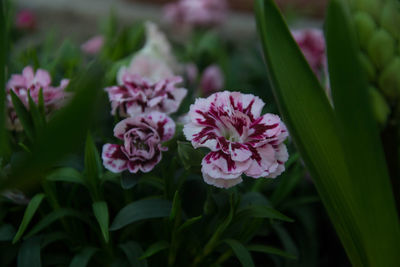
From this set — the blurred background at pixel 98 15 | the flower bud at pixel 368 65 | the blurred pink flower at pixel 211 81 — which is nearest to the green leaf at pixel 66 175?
the flower bud at pixel 368 65

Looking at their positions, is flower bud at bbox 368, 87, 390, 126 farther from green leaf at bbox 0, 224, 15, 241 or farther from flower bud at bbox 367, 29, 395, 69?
green leaf at bbox 0, 224, 15, 241

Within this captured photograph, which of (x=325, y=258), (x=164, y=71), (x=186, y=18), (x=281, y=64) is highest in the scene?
(x=281, y=64)

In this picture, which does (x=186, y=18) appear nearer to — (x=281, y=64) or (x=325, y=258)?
(x=325, y=258)

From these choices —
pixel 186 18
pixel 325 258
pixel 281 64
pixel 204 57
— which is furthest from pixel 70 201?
pixel 186 18

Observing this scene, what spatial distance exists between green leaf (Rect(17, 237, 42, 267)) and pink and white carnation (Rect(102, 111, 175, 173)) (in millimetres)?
149

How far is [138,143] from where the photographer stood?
0.60 metres

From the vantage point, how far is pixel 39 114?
0.62 m

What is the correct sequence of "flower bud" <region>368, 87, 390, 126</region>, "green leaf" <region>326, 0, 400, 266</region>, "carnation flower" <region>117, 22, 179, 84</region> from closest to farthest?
"green leaf" <region>326, 0, 400, 266</region>, "flower bud" <region>368, 87, 390, 126</region>, "carnation flower" <region>117, 22, 179, 84</region>

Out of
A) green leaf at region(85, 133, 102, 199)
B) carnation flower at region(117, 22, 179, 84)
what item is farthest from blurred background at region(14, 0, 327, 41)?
green leaf at region(85, 133, 102, 199)

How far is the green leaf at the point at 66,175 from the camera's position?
1.99 ft

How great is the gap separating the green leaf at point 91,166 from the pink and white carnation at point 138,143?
50 mm

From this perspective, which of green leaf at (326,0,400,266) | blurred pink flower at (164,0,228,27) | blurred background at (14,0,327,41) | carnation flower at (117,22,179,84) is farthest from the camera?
blurred background at (14,0,327,41)

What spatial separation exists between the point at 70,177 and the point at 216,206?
19 cm

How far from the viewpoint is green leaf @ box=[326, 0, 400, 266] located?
44 centimetres
